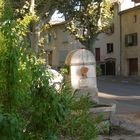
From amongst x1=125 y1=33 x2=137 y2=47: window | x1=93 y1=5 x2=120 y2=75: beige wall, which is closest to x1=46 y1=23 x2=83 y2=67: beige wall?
x1=93 y1=5 x2=120 y2=75: beige wall

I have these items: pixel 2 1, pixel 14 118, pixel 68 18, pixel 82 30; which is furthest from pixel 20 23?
pixel 82 30

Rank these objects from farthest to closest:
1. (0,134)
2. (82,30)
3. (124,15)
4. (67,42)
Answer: (67,42)
(124,15)
(82,30)
(0,134)

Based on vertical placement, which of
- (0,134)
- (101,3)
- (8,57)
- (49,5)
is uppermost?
(101,3)

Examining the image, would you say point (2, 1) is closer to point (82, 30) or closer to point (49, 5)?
Answer: point (49, 5)

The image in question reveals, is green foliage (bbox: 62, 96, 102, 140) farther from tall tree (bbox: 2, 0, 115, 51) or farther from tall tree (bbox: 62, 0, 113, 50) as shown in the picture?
tall tree (bbox: 62, 0, 113, 50)

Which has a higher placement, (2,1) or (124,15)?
(124,15)

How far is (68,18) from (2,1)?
36.8 meters

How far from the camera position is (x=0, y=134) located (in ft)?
10.4

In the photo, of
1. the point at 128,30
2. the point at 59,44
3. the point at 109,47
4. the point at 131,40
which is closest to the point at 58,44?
the point at 59,44

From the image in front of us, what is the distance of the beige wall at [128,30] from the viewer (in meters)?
49.8

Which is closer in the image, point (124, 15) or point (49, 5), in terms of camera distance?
point (49, 5)

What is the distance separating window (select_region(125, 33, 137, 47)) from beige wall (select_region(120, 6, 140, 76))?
13.3 inches

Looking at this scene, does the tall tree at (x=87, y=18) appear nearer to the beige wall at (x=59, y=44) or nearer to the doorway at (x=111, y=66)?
the doorway at (x=111, y=66)

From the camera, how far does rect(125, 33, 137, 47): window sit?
50.7 metres
